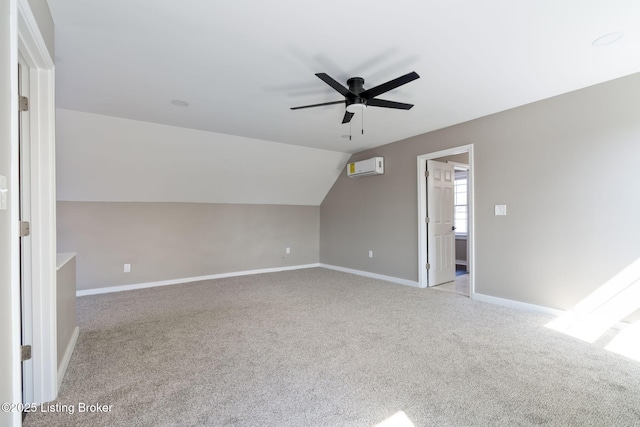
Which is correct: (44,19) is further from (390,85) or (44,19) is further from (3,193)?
(390,85)

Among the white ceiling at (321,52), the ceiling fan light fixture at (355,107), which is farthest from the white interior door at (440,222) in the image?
the ceiling fan light fixture at (355,107)

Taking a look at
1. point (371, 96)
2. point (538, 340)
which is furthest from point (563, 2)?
point (538, 340)

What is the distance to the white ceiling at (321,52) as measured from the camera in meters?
1.88

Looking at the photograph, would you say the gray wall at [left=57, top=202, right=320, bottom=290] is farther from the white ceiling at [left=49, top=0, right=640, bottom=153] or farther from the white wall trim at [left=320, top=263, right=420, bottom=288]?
the white ceiling at [left=49, top=0, right=640, bottom=153]

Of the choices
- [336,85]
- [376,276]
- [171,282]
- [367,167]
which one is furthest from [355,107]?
[171,282]

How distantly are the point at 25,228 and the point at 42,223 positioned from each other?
0.07m

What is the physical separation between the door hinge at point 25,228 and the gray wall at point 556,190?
4.26 metres

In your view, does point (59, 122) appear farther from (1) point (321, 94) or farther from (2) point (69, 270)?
(1) point (321, 94)

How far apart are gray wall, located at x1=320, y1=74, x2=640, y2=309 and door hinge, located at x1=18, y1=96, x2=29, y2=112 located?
4.25m

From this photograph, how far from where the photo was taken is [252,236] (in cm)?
579

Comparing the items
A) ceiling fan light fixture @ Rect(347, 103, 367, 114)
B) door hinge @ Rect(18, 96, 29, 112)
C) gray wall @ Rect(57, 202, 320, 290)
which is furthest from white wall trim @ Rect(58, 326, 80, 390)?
ceiling fan light fixture @ Rect(347, 103, 367, 114)

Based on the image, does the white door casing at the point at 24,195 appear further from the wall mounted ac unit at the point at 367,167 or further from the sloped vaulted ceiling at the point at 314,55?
the wall mounted ac unit at the point at 367,167

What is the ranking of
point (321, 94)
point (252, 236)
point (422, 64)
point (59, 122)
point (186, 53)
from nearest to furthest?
point (186, 53) < point (422, 64) < point (321, 94) < point (59, 122) < point (252, 236)

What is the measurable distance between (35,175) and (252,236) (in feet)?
13.7
